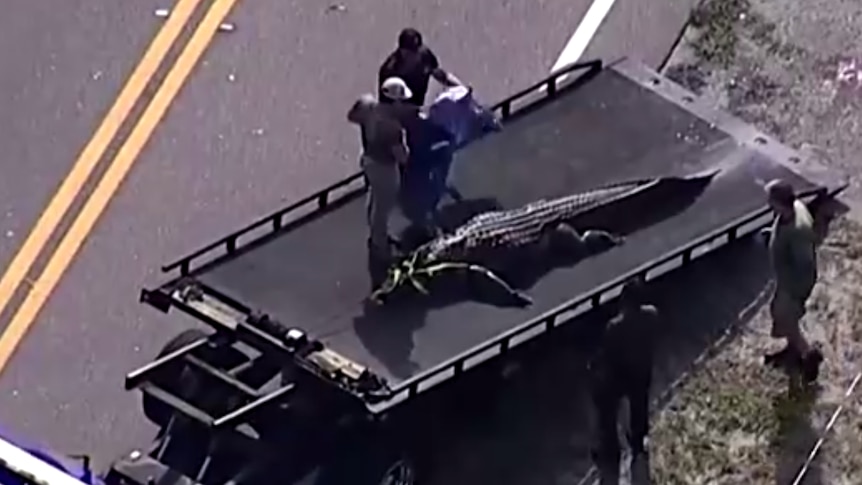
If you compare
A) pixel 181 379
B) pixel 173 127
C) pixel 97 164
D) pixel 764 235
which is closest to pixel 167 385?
pixel 181 379

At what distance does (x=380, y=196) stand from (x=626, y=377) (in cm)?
172

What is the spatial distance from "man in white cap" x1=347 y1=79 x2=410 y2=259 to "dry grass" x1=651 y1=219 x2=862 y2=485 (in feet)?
6.28

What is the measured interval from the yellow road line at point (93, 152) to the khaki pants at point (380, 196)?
221 cm

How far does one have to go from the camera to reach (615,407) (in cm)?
1005

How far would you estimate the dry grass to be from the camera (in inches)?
413

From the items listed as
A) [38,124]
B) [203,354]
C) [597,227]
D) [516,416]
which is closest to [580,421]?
[516,416]

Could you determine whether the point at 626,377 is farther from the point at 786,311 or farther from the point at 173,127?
the point at 173,127

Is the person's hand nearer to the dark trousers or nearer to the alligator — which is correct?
the alligator

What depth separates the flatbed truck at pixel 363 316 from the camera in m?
10.0

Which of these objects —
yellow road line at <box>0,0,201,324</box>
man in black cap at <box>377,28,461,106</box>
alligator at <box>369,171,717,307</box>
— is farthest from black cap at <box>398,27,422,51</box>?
yellow road line at <box>0,0,201,324</box>

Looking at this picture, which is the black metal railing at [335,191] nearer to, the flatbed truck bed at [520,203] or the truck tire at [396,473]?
the flatbed truck bed at [520,203]

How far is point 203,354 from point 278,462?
2.46ft

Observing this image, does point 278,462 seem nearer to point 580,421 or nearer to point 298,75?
point 580,421

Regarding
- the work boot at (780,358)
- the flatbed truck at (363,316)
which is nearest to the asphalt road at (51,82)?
the flatbed truck at (363,316)
